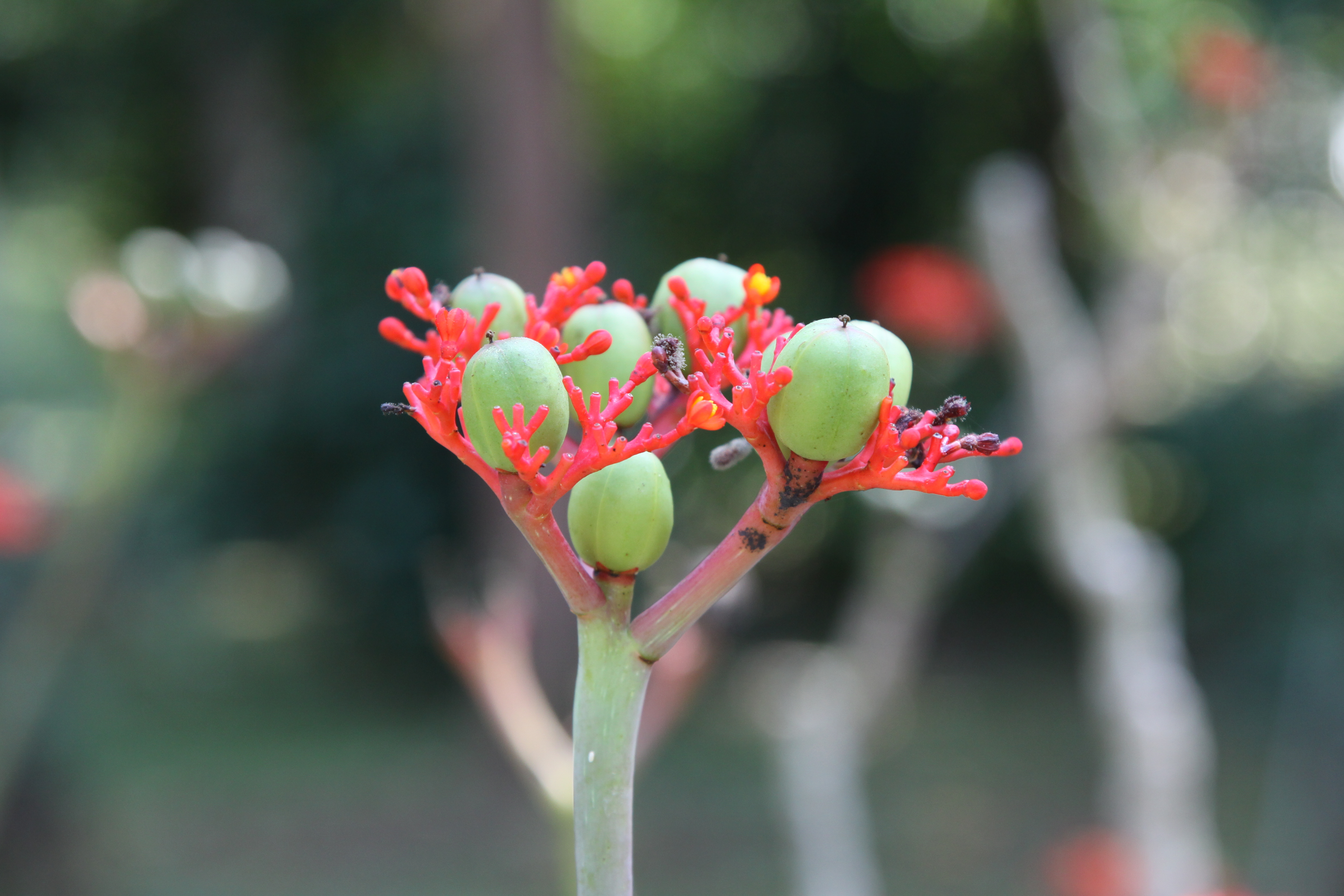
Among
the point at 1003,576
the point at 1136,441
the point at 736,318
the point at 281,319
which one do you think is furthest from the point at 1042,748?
the point at 736,318

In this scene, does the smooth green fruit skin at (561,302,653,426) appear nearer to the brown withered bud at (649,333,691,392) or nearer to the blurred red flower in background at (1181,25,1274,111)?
the brown withered bud at (649,333,691,392)

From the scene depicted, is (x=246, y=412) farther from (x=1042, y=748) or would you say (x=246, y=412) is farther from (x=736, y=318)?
(x=736, y=318)

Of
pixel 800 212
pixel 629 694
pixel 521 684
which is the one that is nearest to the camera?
pixel 629 694

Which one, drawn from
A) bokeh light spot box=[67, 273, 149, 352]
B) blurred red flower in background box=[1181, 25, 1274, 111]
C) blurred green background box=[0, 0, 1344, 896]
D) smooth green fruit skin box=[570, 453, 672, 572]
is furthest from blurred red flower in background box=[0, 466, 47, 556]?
blurred red flower in background box=[1181, 25, 1274, 111]

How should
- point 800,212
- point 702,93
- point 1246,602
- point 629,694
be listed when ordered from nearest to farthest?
point 629,694
point 1246,602
point 800,212
point 702,93

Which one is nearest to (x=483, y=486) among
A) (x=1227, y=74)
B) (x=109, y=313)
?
(x=109, y=313)

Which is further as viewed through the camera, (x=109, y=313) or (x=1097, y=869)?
(x=1097, y=869)

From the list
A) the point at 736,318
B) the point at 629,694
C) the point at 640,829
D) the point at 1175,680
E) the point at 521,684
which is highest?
the point at 736,318

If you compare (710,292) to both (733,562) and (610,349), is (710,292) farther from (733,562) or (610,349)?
(733,562)
